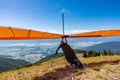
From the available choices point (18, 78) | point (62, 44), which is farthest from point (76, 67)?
point (18, 78)

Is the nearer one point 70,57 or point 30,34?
point 30,34

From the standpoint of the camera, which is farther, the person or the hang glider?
the person

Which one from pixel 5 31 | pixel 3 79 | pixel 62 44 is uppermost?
pixel 5 31

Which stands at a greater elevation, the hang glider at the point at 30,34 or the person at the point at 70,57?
the hang glider at the point at 30,34

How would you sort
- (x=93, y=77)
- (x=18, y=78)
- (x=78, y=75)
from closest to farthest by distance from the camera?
(x=93, y=77), (x=78, y=75), (x=18, y=78)

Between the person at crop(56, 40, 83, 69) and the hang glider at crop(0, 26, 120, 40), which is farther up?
the hang glider at crop(0, 26, 120, 40)

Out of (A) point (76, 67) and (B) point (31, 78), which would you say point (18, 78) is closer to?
(B) point (31, 78)

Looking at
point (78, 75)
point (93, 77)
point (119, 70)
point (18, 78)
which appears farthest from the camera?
point (18, 78)

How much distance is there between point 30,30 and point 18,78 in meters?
3.55

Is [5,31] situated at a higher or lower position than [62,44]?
higher

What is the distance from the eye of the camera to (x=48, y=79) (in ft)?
43.9

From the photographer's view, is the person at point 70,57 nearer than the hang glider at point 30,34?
No

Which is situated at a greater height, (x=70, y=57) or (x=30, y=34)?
(x=30, y=34)

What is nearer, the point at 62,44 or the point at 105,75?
the point at 105,75
